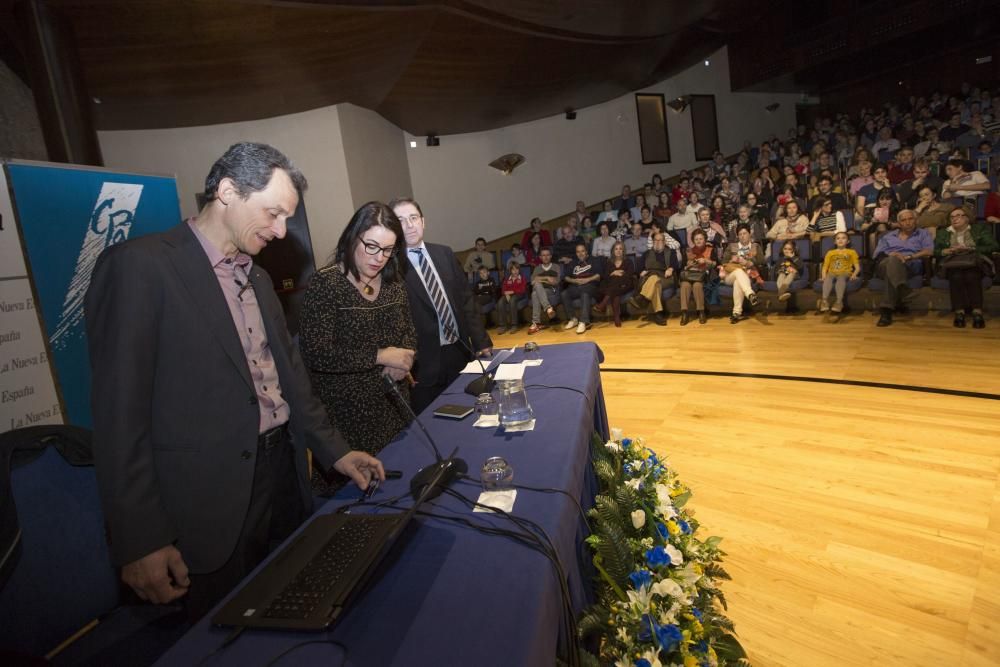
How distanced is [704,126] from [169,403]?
13908 millimetres

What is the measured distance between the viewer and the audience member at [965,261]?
4.46 m

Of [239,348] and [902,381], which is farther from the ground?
[239,348]

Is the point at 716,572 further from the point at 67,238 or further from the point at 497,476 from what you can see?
the point at 67,238

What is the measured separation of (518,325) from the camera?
7.61 metres

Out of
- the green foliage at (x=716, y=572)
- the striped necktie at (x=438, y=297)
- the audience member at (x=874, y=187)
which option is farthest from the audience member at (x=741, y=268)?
the green foliage at (x=716, y=572)

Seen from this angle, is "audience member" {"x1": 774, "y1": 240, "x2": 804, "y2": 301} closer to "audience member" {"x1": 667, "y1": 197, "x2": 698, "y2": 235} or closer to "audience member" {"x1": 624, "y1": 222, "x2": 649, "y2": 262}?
"audience member" {"x1": 667, "y1": 197, "x2": 698, "y2": 235}

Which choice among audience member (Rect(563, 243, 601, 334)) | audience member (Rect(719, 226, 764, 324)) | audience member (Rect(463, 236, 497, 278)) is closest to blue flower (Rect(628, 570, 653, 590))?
audience member (Rect(719, 226, 764, 324))

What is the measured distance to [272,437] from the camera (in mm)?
1367

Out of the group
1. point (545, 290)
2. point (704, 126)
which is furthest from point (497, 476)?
point (704, 126)

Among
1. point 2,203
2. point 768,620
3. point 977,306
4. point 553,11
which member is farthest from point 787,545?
point 553,11

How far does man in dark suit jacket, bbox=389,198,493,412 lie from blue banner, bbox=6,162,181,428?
136 centimetres

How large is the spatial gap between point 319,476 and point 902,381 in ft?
12.4

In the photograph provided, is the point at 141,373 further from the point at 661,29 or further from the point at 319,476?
the point at 661,29

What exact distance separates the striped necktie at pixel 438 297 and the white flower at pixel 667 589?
1560 millimetres
